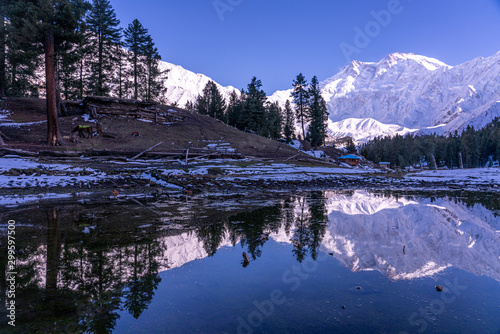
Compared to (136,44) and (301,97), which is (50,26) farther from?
(301,97)

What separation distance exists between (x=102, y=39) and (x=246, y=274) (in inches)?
2072

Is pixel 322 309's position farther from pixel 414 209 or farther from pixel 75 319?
pixel 414 209

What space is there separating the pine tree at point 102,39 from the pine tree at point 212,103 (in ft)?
98.1

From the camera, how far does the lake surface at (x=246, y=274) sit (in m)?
3.62

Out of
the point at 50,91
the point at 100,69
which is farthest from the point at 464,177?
the point at 100,69

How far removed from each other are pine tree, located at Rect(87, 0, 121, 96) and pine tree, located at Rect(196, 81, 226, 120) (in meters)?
29.9

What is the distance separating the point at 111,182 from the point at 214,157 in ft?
52.2

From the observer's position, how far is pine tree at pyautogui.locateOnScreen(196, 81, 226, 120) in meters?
76.9

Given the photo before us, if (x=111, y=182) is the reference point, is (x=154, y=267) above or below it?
below

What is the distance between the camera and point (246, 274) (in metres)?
5.20

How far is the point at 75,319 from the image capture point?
3527mm

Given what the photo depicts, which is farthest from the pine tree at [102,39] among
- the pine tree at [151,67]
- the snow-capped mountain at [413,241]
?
the snow-capped mountain at [413,241]

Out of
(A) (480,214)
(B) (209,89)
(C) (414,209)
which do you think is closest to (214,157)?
(C) (414,209)

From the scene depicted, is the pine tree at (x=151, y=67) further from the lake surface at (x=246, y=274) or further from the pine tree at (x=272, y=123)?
the lake surface at (x=246, y=274)
